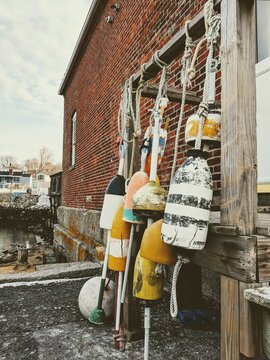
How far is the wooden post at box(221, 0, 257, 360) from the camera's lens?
141 cm

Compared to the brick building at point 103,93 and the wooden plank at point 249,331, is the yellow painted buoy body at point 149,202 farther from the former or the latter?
the brick building at point 103,93

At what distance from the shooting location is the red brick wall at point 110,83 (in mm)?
4051

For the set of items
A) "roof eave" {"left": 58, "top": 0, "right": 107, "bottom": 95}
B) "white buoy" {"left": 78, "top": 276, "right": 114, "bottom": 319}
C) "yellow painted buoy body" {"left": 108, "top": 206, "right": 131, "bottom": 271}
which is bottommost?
"white buoy" {"left": 78, "top": 276, "right": 114, "bottom": 319}

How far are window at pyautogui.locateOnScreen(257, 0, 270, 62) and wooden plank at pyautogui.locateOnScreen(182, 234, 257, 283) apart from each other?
254cm

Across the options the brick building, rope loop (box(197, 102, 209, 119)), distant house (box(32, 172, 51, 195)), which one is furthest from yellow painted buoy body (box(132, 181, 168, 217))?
distant house (box(32, 172, 51, 195))

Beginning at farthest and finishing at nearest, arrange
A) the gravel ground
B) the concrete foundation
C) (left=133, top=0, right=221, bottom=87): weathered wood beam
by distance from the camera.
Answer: the concrete foundation < the gravel ground < (left=133, top=0, right=221, bottom=87): weathered wood beam

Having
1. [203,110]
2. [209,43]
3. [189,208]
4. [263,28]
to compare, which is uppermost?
[263,28]

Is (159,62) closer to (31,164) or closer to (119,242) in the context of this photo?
(119,242)

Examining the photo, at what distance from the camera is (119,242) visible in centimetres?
207

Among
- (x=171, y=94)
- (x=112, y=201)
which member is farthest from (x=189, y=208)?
(x=171, y=94)

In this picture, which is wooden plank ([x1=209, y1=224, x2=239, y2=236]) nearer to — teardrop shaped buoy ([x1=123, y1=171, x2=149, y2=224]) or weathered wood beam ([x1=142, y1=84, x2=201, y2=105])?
teardrop shaped buoy ([x1=123, y1=171, x2=149, y2=224])

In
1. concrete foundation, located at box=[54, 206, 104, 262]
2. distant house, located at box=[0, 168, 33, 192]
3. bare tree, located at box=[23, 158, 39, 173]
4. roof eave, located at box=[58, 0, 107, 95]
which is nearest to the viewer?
concrete foundation, located at box=[54, 206, 104, 262]

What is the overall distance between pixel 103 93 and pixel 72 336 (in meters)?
6.17

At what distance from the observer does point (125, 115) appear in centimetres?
246
